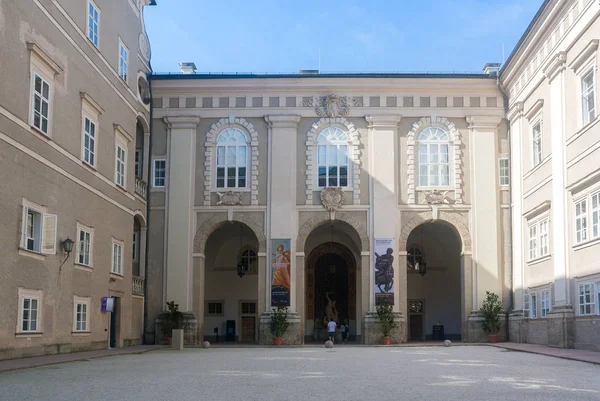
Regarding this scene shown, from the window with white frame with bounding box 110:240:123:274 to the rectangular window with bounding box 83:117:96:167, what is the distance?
3.73 m

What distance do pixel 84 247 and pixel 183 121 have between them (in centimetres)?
961

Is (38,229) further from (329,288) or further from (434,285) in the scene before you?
(434,285)

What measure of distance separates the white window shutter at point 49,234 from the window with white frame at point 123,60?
8974 mm

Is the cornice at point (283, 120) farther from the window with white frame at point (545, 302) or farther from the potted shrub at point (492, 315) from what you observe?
the window with white frame at point (545, 302)

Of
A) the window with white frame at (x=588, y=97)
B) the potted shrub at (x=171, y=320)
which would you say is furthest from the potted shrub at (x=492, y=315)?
the potted shrub at (x=171, y=320)

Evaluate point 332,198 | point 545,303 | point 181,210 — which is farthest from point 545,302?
point 181,210

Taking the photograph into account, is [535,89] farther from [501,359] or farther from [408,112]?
[501,359]

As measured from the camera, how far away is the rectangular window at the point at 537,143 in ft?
94.0

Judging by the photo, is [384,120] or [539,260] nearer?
[539,260]

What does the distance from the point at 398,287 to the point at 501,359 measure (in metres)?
12.3

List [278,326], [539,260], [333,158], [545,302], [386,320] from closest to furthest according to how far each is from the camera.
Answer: [545,302] → [539,260] → [278,326] → [386,320] → [333,158]

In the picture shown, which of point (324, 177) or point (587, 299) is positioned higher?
point (324, 177)

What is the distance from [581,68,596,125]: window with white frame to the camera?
2325cm

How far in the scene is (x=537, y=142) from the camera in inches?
1146
